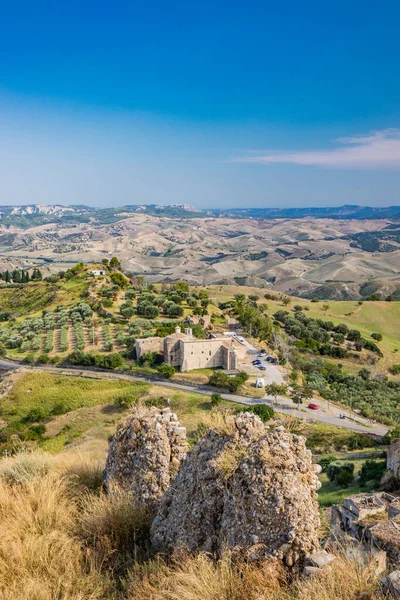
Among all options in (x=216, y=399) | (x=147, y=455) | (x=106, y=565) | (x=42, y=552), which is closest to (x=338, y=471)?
(x=216, y=399)

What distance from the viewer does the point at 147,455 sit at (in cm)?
892

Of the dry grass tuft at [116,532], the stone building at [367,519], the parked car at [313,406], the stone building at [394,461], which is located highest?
the dry grass tuft at [116,532]

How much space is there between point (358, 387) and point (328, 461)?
26499mm

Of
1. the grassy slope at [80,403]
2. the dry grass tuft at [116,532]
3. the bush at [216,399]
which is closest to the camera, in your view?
the dry grass tuft at [116,532]

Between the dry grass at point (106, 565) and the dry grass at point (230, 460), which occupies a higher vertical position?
the dry grass at point (230, 460)

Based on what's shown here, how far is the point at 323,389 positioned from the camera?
161 feet

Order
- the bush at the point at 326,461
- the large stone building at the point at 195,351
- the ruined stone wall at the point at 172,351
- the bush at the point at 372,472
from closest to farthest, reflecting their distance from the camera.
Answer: the bush at the point at 372,472
the bush at the point at 326,461
the large stone building at the point at 195,351
the ruined stone wall at the point at 172,351

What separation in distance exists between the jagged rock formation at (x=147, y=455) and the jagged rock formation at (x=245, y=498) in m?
1.06

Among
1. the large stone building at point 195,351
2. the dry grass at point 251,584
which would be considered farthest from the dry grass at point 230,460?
the large stone building at point 195,351

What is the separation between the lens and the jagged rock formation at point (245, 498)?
577cm

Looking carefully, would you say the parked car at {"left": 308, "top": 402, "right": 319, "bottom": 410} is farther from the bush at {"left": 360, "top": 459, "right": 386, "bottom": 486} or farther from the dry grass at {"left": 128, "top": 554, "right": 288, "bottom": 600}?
the dry grass at {"left": 128, "top": 554, "right": 288, "bottom": 600}

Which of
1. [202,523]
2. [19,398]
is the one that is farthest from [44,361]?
[202,523]

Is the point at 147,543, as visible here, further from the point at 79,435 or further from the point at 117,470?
the point at 79,435

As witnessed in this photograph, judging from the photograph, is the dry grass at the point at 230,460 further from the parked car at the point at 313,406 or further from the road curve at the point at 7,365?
the road curve at the point at 7,365
